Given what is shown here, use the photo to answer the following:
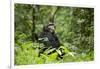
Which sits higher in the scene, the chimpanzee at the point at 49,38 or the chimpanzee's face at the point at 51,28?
the chimpanzee's face at the point at 51,28

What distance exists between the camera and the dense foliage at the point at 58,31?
1.82 meters

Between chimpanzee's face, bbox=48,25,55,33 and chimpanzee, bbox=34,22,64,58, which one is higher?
chimpanzee's face, bbox=48,25,55,33

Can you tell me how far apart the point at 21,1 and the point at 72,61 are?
0.76 m

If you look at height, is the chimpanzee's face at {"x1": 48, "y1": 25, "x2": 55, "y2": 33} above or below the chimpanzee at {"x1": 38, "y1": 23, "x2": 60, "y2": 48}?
above

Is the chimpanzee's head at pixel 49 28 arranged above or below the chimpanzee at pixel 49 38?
above

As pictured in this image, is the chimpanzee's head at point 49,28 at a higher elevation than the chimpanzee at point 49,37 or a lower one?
higher

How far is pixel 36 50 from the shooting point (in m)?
1.86

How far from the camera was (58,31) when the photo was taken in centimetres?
191

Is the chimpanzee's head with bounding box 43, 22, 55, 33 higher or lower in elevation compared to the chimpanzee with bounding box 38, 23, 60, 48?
higher

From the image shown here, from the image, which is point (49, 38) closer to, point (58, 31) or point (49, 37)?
point (49, 37)

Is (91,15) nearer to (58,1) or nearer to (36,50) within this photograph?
(58,1)

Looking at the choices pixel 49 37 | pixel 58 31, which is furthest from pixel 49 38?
pixel 58 31

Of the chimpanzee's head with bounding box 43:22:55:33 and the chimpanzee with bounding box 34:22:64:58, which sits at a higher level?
the chimpanzee's head with bounding box 43:22:55:33

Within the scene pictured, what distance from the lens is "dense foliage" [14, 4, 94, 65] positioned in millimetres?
1818
